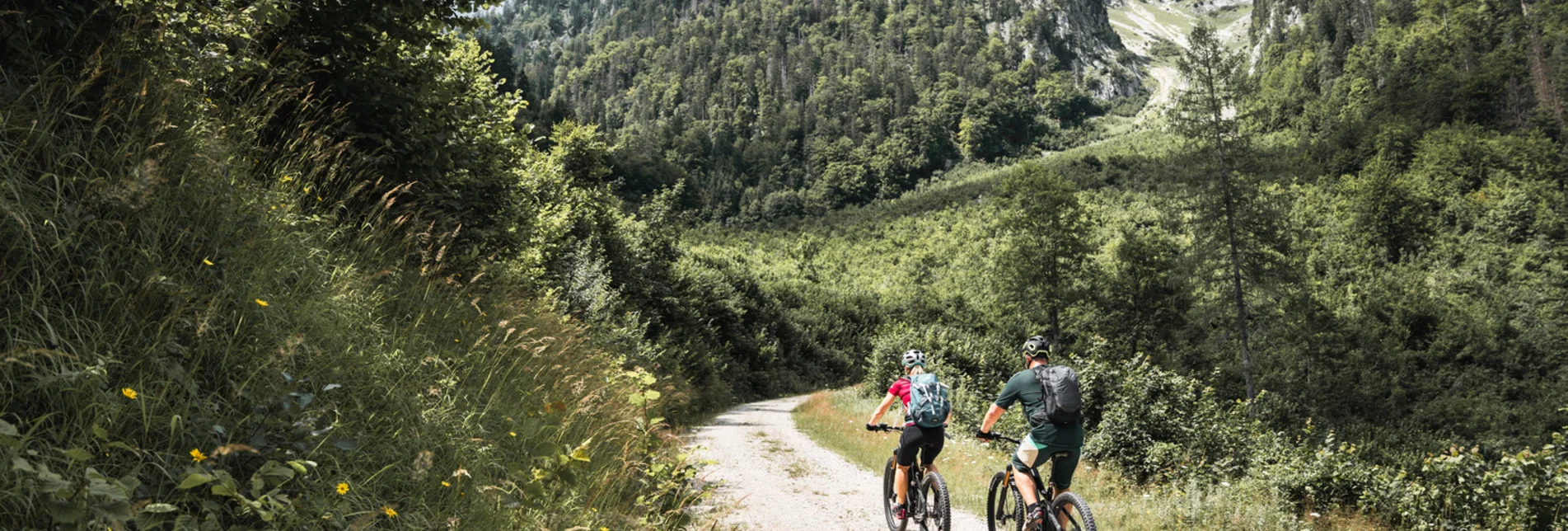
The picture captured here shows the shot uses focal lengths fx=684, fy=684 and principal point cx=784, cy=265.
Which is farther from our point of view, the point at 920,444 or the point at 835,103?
the point at 835,103

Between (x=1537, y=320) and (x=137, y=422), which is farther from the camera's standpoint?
(x=1537, y=320)

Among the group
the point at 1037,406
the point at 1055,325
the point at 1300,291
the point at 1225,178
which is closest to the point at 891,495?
the point at 1037,406

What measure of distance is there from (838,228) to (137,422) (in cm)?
10148

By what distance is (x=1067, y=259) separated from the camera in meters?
36.6

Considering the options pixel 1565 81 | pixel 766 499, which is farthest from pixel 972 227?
pixel 766 499

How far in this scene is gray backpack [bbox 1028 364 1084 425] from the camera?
18.5 ft

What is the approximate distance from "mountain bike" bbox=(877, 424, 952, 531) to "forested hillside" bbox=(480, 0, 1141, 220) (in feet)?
336

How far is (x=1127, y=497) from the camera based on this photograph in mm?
10180

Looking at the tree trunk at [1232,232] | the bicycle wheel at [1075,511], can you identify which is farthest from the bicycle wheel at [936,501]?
the tree trunk at [1232,232]

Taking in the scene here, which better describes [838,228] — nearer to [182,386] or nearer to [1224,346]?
[1224,346]

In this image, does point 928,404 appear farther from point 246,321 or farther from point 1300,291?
point 1300,291

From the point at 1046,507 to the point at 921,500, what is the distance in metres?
1.60

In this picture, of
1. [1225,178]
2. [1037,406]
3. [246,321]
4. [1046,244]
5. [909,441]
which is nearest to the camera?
[246,321]

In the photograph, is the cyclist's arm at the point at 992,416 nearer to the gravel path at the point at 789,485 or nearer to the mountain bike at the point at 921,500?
the mountain bike at the point at 921,500
